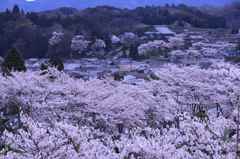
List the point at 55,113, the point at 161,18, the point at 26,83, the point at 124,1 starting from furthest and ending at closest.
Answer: the point at 124,1 → the point at 161,18 → the point at 26,83 → the point at 55,113

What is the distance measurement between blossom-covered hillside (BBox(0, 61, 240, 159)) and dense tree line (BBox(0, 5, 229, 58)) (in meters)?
26.9

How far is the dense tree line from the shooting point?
42906mm

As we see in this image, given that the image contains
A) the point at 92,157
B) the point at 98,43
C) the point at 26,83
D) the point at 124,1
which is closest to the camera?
the point at 92,157

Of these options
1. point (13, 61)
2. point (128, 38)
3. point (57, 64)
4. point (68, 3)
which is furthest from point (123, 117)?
point (68, 3)

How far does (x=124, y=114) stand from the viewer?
36.0 ft

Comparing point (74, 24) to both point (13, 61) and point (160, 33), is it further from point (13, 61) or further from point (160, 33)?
point (13, 61)

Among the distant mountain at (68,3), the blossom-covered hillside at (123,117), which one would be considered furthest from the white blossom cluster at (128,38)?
the distant mountain at (68,3)

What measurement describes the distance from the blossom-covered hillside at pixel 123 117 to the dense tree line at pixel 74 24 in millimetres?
26876

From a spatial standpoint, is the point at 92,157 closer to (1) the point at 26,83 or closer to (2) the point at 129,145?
(2) the point at 129,145

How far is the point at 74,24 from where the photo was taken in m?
52.7

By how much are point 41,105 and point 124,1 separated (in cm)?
11938

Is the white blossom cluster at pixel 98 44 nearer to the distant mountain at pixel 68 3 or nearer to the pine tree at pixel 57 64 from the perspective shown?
the pine tree at pixel 57 64

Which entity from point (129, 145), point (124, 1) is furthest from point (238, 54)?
point (124, 1)

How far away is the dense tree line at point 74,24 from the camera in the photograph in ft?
141
